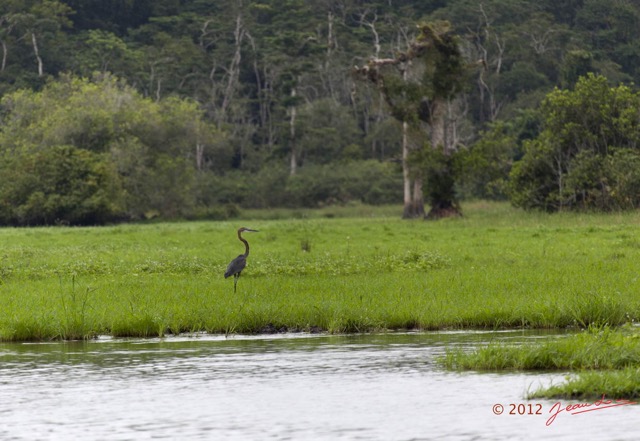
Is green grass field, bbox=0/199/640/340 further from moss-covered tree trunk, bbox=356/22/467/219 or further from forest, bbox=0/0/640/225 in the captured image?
moss-covered tree trunk, bbox=356/22/467/219

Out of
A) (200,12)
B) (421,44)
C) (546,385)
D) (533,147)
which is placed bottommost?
(546,385)

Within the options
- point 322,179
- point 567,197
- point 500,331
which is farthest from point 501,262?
point 322,179

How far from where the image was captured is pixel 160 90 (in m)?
90.9

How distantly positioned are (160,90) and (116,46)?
460 cm

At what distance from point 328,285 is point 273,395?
372 inches

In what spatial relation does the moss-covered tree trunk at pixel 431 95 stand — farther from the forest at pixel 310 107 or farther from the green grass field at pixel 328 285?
the green grass field at pixel 328 285

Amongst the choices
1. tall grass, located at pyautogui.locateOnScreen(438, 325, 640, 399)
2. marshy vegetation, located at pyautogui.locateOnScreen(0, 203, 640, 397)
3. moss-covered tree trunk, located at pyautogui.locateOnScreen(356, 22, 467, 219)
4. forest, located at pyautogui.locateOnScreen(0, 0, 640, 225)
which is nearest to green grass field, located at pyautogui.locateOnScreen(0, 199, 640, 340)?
marshy vegetation, located at pyautogui.locateOnScreen(0, 203, 640, 397)

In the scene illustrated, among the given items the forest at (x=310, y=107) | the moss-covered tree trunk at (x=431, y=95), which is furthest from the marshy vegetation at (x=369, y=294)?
the moss-covered tree trunk at (x=431, y=95)

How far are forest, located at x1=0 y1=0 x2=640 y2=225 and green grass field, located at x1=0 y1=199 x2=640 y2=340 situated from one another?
16498 mm

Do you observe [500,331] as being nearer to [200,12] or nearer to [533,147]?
[533,147]

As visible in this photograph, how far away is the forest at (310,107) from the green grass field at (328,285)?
16.5 meters

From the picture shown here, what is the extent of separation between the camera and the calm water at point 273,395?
11188mm

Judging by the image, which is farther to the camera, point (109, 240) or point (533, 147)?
point (533, 147)

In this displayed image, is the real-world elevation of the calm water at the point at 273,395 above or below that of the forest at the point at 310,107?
below
